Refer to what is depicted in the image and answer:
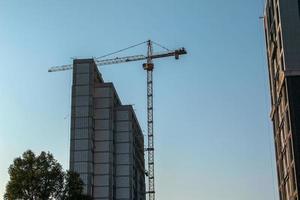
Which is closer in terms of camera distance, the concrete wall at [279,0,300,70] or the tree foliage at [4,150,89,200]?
the tree foliage at [4,150,89,200]

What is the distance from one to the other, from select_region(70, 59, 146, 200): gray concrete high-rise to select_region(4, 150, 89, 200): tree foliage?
8298 cm

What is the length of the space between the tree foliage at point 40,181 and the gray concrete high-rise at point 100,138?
8298 cm

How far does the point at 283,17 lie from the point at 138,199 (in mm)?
100415

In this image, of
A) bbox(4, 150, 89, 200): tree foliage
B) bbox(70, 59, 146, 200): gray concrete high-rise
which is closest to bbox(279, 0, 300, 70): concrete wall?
bbox(4, 150, 89, 200): tree foliage

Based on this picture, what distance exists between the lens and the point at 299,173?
269 feet

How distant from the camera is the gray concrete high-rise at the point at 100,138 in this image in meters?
156

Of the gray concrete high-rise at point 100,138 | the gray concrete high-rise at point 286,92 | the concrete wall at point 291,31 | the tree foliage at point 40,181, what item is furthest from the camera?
Result: the gray concrete high-rise at point 100,138

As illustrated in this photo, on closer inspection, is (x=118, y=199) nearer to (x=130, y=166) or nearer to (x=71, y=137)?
(x=130, y=166)

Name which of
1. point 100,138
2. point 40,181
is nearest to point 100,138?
point 100,138

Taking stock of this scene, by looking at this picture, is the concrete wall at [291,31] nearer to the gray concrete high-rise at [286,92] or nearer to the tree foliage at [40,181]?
the gray concrete high-rise at [286,92]

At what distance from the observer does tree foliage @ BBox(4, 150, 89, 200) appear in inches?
2566

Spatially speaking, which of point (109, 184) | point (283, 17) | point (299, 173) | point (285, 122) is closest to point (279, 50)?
point (283, 17)

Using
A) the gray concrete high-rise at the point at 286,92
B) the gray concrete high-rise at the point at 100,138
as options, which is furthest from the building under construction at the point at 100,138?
the gray concrete high-rise at the point at 286,92

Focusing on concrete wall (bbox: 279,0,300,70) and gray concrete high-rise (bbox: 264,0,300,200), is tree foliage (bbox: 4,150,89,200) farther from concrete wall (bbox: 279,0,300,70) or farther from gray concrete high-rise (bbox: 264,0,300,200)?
concrete wall (bbox: 279,0,300,70)
